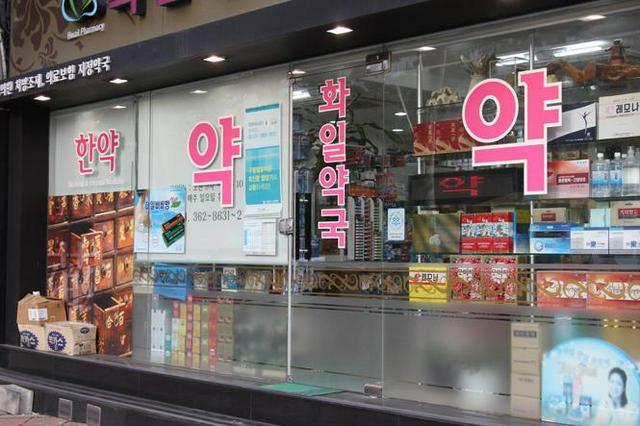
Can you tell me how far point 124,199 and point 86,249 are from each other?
1084mm

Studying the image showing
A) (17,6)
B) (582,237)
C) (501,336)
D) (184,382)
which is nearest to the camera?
(582,237)

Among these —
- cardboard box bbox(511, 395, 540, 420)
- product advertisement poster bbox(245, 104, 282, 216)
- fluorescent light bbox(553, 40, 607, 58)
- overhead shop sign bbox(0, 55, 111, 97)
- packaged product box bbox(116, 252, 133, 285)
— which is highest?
overhead shop sign bbox(0, 55, 111, 97)

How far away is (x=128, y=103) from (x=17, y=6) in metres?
2.37

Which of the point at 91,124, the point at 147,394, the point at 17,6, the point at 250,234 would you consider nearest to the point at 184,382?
the point at 147,394

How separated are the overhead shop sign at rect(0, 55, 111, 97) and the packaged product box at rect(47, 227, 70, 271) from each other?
1.95m

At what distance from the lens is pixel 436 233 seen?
735 cm

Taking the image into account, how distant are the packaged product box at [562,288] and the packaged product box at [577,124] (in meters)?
1.02

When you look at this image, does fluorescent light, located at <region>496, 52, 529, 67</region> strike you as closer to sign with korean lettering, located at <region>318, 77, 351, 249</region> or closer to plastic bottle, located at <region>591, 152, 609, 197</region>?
plastic bottle, located at <region>591, 152, 609, 197</region>

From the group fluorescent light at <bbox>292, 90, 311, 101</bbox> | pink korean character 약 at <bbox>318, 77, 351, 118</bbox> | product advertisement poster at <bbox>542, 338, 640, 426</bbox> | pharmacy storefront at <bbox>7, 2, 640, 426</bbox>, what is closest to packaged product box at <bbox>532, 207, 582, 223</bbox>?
pharmacy storefront at <bbox>7, 2, 640, 426</bbox>

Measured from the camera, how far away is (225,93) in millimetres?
9305

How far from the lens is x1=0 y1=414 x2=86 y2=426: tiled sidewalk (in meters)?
9.42

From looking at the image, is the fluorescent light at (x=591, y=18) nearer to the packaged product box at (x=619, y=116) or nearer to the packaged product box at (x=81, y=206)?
the packaged product box at (x=619, y=116)

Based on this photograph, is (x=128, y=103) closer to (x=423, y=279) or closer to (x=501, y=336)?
(x=423, y=279)

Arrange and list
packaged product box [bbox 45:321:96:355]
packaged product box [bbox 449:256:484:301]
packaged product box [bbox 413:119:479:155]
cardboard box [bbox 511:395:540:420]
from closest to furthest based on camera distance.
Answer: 1. cardboard box [bbox 511:395:540:420]
2. packaged product box [bbox 449:256:484:301]
3. packaged product box [bbox 413:119:479:155]
4. packaged product box [bbox 45:321:96:355]
